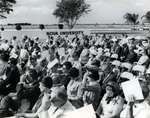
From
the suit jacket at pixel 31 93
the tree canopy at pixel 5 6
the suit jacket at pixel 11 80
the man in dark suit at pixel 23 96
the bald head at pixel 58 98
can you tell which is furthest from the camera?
the tree canopy at pixel 5 6

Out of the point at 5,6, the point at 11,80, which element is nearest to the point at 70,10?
the point at 5,6

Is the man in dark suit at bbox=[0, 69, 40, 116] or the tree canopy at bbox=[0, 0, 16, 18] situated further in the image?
the tree canopy at bbox=[0, 0, 16, 18]

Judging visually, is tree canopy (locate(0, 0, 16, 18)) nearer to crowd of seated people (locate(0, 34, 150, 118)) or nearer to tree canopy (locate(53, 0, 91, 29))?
tree canopy (locate(53, 0, 91, 29))

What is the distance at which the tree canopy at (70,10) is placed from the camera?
65.2 meters

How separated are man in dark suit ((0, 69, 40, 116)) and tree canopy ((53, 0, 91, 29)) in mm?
57104

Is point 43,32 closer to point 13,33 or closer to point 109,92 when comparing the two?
point 13,33

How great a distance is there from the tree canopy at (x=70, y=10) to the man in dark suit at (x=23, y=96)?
5710cm

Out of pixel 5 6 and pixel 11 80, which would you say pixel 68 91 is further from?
pixel 5 6

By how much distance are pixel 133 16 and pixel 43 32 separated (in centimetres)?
5671

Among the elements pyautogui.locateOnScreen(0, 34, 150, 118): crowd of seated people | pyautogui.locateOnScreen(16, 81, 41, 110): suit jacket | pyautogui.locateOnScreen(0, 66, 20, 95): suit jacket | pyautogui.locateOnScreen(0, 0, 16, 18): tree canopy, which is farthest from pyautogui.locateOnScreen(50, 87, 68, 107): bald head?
pyautogui.locateOnScreen(0, 0, 16, 18): tree canopy

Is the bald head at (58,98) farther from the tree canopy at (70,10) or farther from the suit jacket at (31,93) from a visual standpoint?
the tree canopy at (70,10)

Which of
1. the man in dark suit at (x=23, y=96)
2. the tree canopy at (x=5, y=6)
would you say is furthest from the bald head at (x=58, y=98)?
the tree canopy at (x=5, y=6)

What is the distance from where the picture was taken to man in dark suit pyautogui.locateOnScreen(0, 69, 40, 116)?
6.39m

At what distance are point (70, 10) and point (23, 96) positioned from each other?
58.6 metres
